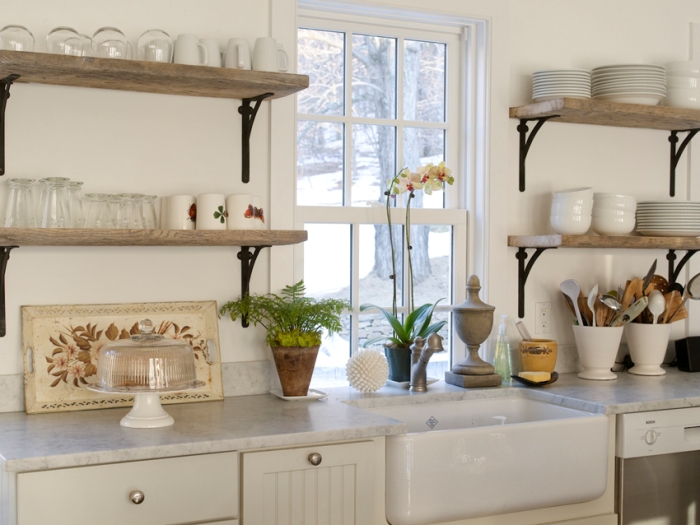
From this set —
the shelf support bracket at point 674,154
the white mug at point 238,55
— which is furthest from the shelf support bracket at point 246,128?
the shelf support bracket at point 674,154

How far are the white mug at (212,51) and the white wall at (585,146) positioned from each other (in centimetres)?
116

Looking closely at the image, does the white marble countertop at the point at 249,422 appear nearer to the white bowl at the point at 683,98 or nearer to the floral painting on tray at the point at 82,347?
the floral painting on tray at the point at 82,347

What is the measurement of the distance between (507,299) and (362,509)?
46.2 inches

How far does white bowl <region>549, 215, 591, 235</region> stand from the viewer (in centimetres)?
295

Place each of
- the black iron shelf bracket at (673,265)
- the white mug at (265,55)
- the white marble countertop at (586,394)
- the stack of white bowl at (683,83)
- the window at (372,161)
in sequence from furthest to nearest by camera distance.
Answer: the black iron shelf bracket at (673,265) → the stack of white bowl at (683,83) → the window at (372,161) → the white marble countertop at (586,394) → the white mug at (265,55)

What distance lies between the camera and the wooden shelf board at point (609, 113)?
2.88m

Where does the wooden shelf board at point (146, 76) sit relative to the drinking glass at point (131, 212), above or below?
above

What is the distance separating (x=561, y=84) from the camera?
2936 millimetres

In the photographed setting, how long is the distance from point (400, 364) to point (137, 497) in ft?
3.76

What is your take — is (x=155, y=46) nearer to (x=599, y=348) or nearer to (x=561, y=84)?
(x=561, y=84)

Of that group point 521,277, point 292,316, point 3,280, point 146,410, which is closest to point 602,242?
point 521,277

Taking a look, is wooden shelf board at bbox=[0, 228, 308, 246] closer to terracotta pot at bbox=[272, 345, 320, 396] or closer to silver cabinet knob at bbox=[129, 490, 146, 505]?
terracotta pot at bbox=[272, 345, 320, 396]

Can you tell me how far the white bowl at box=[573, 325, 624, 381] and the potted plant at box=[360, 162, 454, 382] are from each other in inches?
20.2

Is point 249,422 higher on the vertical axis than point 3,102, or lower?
lower
